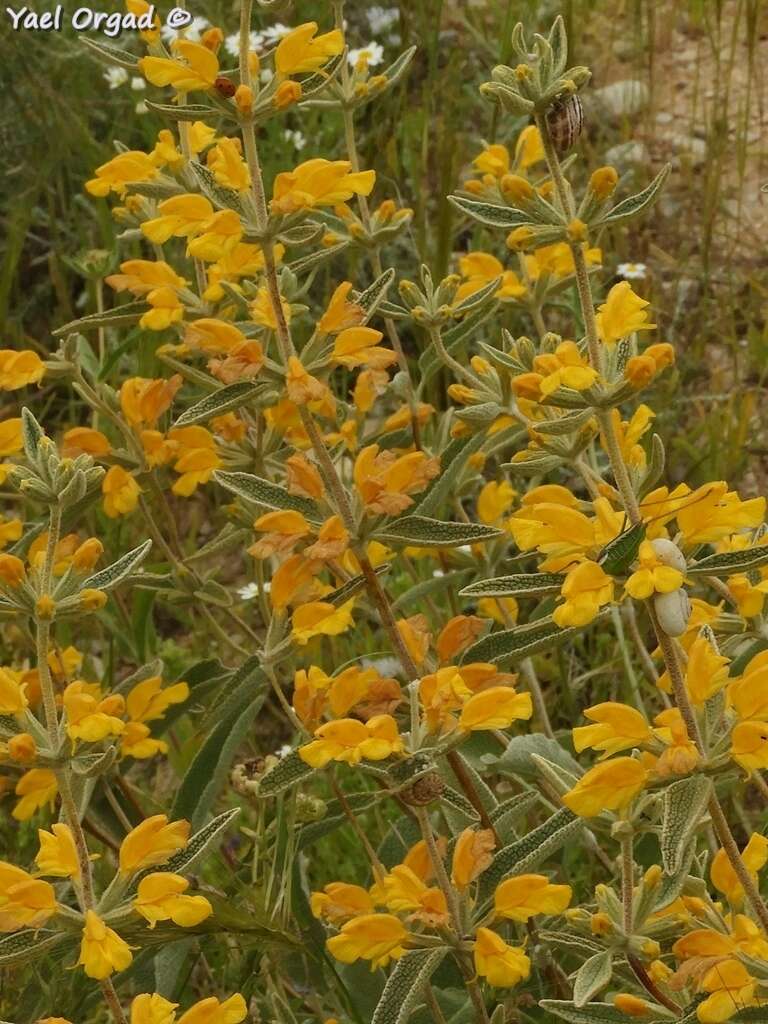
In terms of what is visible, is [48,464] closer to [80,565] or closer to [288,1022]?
[80,565]

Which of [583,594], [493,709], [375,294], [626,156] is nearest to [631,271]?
[626,156]

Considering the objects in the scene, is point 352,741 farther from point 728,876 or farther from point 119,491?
point 119,491

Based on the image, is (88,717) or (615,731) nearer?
(615,731)

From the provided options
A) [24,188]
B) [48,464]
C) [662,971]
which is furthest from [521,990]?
[24,188]

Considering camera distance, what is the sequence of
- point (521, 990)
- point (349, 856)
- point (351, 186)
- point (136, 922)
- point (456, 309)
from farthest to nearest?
point (349, 856) < point (456, 309) < point (521, 990) < point (351, 186) < point (136, 922)

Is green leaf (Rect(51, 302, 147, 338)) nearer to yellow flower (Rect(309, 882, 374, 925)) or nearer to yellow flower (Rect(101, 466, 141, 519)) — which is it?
yellow flower (Rect(101, 466, 141, 519))
